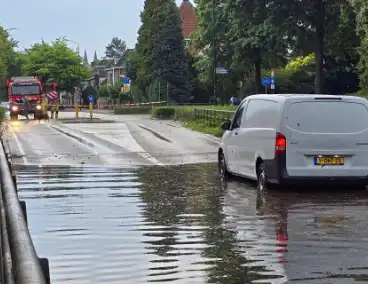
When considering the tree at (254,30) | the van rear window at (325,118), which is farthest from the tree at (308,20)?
the van rear window at (325,118)

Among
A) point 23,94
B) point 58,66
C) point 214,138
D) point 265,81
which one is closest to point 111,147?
point 214,138

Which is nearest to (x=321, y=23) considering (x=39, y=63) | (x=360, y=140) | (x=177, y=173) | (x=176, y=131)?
→ (x=176, y=131)

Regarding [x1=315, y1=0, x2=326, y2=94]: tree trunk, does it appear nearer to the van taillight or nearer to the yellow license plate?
the yellow license plate

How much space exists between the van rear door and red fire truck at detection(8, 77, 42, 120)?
41710 millimetres

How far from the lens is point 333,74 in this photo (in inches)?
2424

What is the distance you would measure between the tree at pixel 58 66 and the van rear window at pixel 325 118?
9324 centimetres

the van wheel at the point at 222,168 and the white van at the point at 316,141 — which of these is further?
the van wheel at the point at 222,168

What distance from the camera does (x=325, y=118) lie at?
13609 mm

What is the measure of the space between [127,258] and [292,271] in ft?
5.46

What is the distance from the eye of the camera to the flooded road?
7516mm

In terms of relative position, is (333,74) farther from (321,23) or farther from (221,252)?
(221,252)

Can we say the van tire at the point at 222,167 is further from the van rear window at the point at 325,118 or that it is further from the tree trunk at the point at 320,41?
the tree trunk at the point at 320,41

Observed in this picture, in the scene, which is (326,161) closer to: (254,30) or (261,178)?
(261,178)

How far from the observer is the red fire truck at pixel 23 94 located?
5525 cm
